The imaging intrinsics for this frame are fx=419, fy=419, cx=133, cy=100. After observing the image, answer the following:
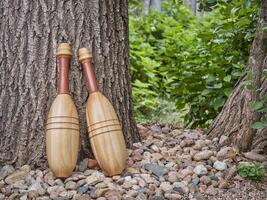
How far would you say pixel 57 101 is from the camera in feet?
5.16

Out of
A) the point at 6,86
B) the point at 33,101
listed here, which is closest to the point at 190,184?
the point at 33,101

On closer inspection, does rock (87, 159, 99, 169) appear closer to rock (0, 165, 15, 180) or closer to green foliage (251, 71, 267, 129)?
rock (0, 165, 15, 180)

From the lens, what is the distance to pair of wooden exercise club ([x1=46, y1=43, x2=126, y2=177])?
1535 millimetres

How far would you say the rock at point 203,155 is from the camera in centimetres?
174

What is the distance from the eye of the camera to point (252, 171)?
1.64 metres

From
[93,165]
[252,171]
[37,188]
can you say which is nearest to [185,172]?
[252,171]

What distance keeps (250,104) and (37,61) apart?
0.89 m

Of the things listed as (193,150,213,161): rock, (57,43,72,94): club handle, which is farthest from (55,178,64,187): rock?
(193,150,213,161): rock

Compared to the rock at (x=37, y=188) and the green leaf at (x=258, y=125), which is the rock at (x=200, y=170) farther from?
the rock at (x=37, y=188)

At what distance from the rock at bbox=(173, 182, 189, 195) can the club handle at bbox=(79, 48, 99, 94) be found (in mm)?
475

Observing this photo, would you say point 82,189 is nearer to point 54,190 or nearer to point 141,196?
point 54,190

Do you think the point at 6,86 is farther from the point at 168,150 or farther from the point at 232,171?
the point at 232,171

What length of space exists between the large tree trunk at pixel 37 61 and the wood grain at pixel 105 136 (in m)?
0.08

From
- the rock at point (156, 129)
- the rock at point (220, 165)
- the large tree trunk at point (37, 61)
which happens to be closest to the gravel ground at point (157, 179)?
the rock at point (220, 165)
